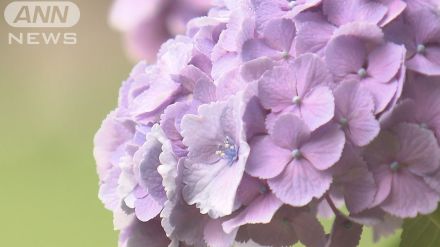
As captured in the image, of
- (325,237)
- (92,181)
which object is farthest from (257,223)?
(92,181)

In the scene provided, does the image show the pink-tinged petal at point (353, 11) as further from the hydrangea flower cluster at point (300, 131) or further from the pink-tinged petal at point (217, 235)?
the pink-tinged petal at point (217, 235)

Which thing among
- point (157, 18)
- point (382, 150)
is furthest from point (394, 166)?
point (157, 18)

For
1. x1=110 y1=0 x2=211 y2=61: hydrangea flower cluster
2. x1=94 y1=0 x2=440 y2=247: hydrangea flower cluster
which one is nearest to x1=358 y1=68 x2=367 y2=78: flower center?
x1=94 y1=0 x2=440 y2=247: hydrangea flower cluster

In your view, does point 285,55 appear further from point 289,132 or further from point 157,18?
point 157,18

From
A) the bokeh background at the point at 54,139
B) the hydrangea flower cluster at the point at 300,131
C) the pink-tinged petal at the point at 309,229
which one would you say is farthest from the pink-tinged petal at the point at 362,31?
the bokeh background at the point at 54,139

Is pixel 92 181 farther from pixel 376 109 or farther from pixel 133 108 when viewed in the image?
pixel 376 109
